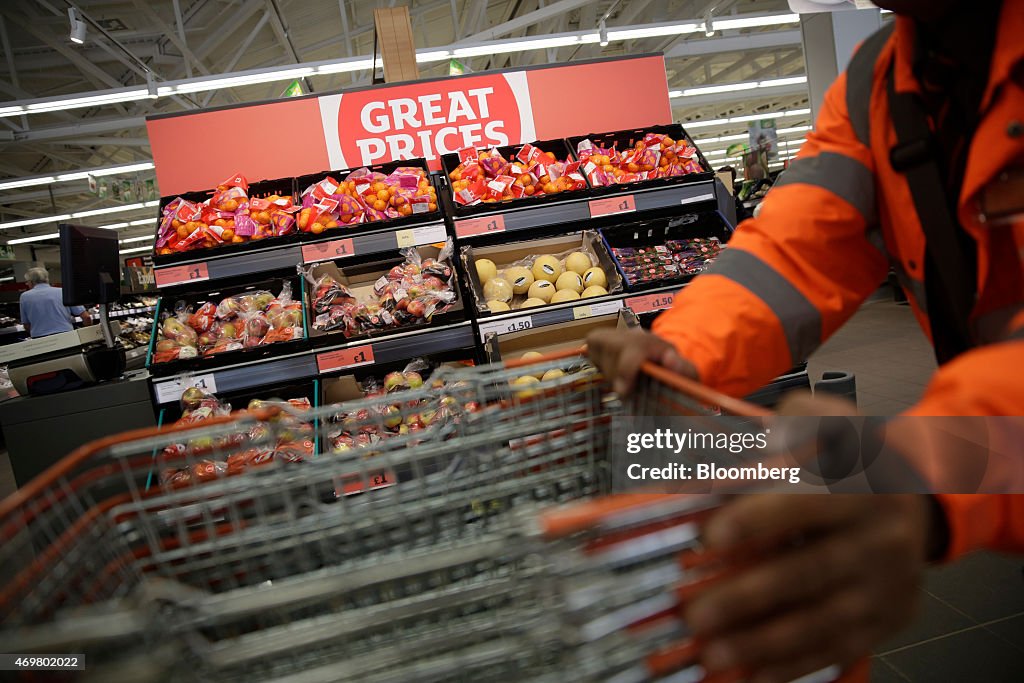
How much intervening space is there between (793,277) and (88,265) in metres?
3.69

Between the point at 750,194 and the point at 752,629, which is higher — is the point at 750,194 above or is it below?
above

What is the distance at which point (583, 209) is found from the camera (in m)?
2.92

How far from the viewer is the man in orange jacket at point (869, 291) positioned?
0.43m

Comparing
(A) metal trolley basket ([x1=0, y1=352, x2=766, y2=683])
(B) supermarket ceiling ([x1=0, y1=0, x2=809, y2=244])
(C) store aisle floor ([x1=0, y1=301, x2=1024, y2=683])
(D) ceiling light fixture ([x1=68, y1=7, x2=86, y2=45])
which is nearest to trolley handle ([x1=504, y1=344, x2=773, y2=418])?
(A) metal trolley basket ([x1=0, y1=352, x2=766, y2=683])

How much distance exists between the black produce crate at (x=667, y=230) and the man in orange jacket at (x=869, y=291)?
2009 mm

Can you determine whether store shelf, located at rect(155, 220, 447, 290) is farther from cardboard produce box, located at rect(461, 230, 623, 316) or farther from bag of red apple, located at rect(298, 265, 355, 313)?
cardboard produce box, located at rect(461, 230, 623, 316)

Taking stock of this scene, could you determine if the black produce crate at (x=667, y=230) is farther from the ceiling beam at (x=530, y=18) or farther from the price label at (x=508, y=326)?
the ceiling beam at (x=530, y=18)

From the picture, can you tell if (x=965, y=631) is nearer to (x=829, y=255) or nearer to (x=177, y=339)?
(x=829, y=255)

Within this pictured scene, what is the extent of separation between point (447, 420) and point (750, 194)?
26.3ft

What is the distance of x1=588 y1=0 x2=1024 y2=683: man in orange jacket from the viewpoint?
43 cm

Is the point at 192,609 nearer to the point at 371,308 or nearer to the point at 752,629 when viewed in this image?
the point at 752,629

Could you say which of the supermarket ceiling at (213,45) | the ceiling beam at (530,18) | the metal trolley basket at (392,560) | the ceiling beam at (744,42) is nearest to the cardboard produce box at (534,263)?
the metal trolley basket at (392,560)

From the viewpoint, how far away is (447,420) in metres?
1.14

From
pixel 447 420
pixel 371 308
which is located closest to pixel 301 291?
pixel 371 308
